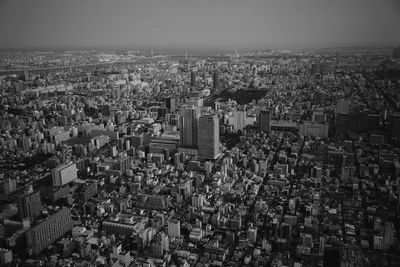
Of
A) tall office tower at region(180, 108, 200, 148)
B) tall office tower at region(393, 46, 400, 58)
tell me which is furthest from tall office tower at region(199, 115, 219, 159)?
tall office tower at region(393, 46, 400, 58)

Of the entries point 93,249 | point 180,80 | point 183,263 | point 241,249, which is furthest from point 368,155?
point 180,80

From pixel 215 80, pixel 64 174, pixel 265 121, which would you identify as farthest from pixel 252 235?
pixel 215 80

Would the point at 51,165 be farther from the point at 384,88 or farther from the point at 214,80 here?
A: the point at 214,80

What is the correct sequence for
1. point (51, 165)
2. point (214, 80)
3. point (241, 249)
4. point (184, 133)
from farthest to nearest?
point (214, 80) → point (184, 133) → point (51, 165) → point (241, 249)

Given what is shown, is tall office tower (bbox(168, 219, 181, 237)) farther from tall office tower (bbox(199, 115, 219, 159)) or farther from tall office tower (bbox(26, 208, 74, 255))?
tall office tower (bbox(199, 115, 219, 159))

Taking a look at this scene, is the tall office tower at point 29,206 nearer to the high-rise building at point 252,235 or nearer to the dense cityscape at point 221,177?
the dense cityscape at point 221,177

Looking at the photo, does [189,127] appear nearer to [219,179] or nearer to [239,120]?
[239,120]

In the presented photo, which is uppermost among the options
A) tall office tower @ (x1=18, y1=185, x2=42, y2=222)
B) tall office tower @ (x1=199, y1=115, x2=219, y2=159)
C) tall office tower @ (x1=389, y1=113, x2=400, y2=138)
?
tall office tower @ (x1=389, y1=113, x2=400, y2=138)
